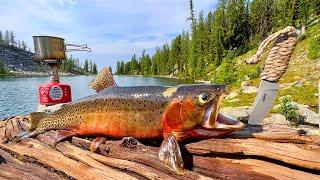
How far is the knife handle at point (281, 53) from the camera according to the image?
12.4 ft

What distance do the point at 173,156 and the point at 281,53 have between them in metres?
1.68

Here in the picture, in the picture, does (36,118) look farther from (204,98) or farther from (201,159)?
(204,98)

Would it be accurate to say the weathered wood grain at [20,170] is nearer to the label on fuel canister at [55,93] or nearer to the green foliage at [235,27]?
the label on fuel canister at [55,93]

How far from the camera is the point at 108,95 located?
436 centimetres

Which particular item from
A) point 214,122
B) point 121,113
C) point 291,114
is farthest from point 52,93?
point 291,114

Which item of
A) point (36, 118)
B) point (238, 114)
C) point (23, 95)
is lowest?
point (23, 95)

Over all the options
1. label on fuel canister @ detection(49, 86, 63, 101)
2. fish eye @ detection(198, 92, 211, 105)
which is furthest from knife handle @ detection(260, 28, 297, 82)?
label on fuel canister @ detection(49, 86, 63, 101)

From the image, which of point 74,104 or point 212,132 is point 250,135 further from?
point 74,104

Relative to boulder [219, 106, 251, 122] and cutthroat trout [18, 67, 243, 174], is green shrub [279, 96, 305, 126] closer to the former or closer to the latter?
boulder [219, 106, 251, 122]

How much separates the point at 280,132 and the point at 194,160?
3.23ft

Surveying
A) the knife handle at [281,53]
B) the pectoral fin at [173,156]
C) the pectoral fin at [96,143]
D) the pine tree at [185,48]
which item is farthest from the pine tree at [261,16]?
the pectoral fin at [173,156]

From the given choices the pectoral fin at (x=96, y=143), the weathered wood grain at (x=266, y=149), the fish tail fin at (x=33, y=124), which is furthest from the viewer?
the fish tail fin at (x=33, y=124)

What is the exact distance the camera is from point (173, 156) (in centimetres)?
352

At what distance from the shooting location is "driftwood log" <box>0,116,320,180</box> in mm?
3375
